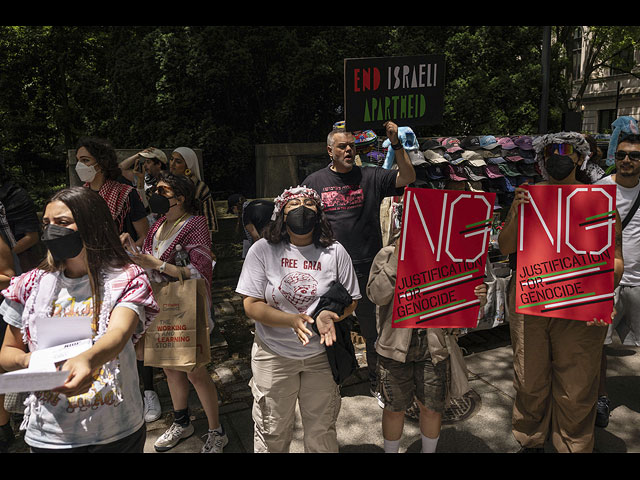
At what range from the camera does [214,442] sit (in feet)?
11.8

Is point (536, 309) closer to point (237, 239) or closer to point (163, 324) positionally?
point (163, 324)

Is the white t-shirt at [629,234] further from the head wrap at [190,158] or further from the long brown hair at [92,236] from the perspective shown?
the long brown hair at [92,236]

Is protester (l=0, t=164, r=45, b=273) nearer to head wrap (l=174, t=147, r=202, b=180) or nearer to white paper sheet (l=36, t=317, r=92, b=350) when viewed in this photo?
head wrap (l=174, t=147, r=202, b=180)

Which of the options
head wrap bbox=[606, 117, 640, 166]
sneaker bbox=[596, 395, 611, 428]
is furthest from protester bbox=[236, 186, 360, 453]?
head wrap bbox=[606, 117, 640, 166]

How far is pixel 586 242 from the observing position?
308 cm

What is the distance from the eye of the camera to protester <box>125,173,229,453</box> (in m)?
3.48

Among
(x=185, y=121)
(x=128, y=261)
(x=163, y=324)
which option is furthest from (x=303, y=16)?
(x=185, y=121)

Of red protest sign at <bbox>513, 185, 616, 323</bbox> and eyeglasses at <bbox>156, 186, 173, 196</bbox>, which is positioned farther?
eyeglasses at <bbox>156, 186, 173, 196</bbox>

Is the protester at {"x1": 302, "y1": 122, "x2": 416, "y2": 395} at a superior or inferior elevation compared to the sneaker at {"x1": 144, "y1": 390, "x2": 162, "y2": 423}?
superior

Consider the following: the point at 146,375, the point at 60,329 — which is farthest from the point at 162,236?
the point at 60,329

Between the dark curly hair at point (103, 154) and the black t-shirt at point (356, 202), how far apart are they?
1.52m

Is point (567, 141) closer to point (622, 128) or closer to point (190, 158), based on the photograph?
point (622, 128)

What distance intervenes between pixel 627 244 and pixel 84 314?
3.71m

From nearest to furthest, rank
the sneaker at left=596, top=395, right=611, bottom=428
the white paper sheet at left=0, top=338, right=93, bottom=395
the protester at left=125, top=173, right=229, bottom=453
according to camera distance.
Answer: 1. the white paper sheet at left=0, top=338, right=93, bottom=395
2. the protester at left=125, top=173, right=229, bottom=453
3. the sneaker at left=596, top=395, right=611, bottom=428
